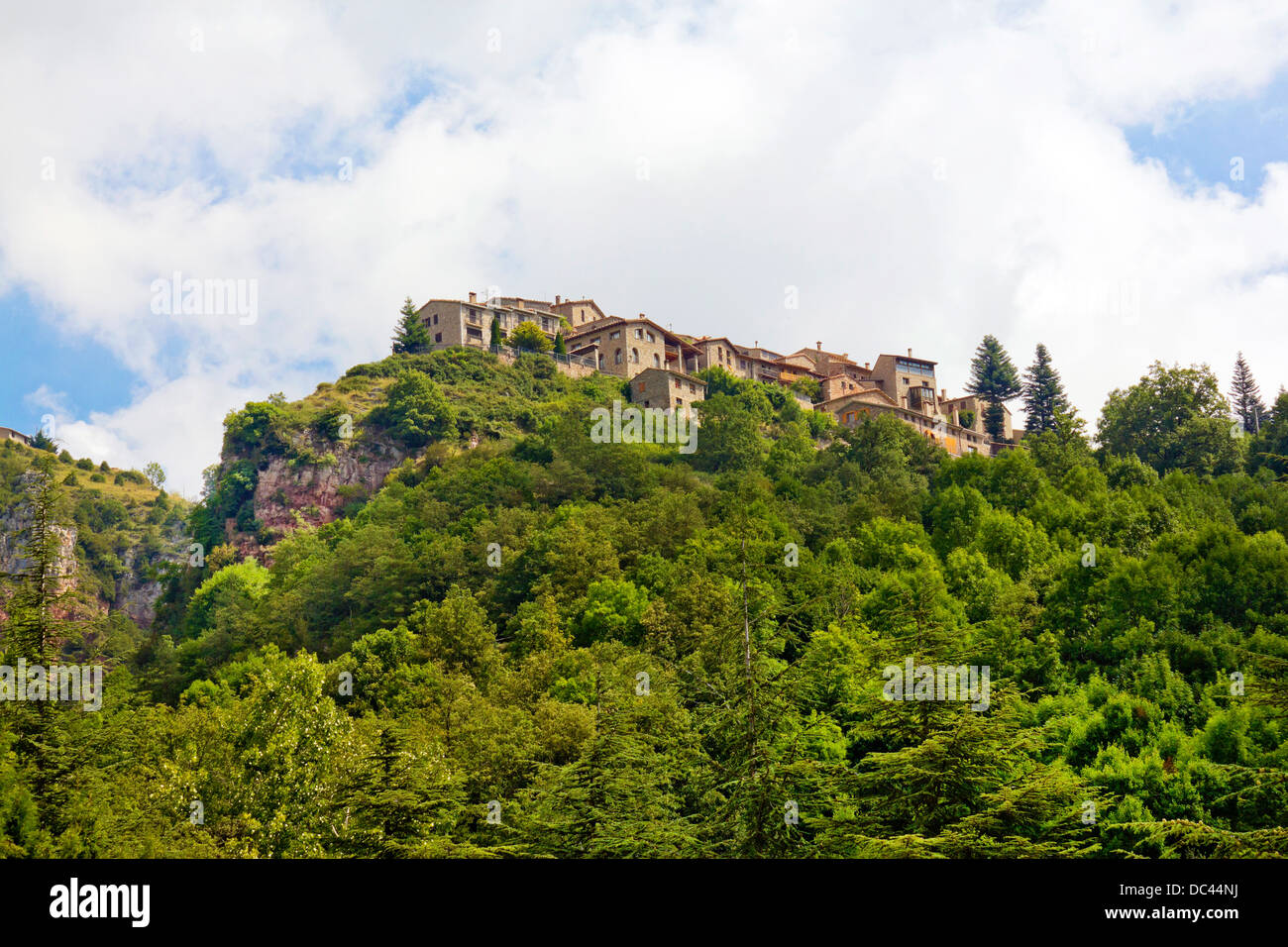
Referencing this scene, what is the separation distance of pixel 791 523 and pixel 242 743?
38112 millimetres

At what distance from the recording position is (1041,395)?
114125 millimetres

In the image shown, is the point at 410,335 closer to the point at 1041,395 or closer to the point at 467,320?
the point at 467,320

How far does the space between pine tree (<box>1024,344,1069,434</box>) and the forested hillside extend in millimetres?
15600

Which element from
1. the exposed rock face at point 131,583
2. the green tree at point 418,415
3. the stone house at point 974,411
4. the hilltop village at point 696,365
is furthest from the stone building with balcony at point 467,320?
the stone house at point 974,411

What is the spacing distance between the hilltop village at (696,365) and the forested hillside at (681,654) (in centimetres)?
1424

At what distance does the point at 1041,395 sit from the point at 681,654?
78982mm

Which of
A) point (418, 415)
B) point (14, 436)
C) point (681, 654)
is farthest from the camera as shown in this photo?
point (14, 436)

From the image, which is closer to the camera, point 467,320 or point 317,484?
point 317,484

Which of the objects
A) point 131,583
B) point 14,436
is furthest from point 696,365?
point 14,436

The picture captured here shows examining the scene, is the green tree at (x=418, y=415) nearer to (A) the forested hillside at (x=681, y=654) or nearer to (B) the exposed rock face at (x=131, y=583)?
(A) the forested hillside at (x=681, y=654)

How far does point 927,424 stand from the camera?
363 feet

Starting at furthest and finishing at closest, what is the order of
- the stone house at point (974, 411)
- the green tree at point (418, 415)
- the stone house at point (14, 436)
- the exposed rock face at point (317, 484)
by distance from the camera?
the stone house at point (14, 436), the stone house at point (974, 411), the green tree at point (418, 415), the exposed rock face at point (317, 484)

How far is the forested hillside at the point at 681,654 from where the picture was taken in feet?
86.5

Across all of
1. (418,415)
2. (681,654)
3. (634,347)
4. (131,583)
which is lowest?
(681,654)
